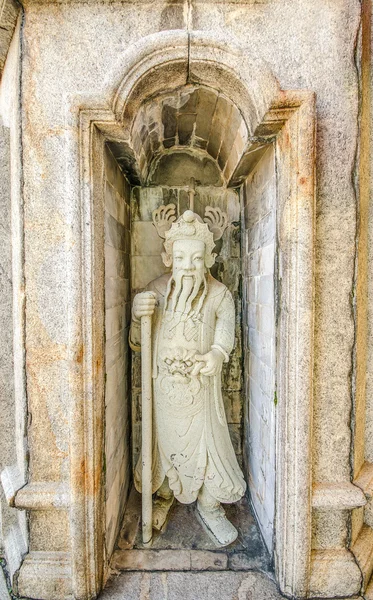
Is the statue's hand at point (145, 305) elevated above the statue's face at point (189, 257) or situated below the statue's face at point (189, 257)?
below

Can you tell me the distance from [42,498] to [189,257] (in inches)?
65.9

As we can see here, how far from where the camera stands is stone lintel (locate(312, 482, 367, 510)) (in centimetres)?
186

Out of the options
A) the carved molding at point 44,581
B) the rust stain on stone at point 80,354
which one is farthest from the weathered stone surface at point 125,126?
the carved molding at point 44,581

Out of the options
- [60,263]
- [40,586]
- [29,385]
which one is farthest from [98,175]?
[40,586]

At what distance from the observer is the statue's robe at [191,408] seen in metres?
2.37

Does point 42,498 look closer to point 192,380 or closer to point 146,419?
point 146,419

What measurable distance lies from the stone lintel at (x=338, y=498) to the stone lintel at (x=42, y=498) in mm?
1388

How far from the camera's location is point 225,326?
2.45m

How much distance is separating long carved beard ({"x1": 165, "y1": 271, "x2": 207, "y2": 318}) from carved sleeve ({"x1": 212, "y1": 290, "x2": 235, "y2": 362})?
0.17 metres

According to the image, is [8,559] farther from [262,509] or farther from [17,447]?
[262,509]

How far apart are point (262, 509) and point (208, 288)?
1585 mm

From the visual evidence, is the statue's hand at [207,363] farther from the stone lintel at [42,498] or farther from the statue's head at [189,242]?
the stone lintel at [42,498]

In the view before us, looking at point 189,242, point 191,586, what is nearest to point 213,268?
point 189,242

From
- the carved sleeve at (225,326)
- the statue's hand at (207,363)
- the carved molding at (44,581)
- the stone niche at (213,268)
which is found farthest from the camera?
the carved sleeve at (225,326)
